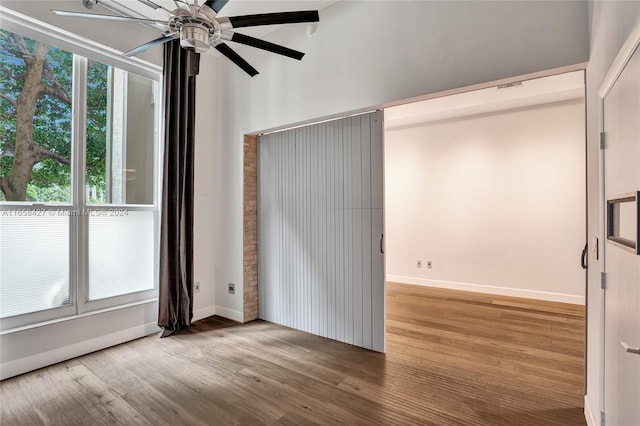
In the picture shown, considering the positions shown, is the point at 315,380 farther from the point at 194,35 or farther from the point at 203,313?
the point at 194,35

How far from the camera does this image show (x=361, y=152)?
2.93m

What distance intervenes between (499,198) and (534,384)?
3072 millimetres

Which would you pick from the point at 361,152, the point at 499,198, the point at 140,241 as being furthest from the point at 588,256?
the point at 140,241

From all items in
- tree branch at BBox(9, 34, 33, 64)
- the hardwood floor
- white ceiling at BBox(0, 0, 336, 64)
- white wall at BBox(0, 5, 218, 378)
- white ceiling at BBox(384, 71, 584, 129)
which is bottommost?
the hardwood floor

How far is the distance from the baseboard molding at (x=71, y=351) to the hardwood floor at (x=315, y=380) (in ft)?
0.24

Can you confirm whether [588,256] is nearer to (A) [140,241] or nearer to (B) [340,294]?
(B) [340,294]

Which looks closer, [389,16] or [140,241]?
[389,16]

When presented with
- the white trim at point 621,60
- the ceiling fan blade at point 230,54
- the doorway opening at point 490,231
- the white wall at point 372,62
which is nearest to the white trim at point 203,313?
Answer: the white wall at point 372,62

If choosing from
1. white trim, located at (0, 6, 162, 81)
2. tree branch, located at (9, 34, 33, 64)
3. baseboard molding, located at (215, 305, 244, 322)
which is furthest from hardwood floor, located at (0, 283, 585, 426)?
white trim, located at (0, 6, 162, 81)

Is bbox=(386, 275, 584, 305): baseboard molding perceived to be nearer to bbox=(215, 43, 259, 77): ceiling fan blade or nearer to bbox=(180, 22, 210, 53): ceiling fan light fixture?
bbox=(215, 43, 259, 77): ceiling fan blade

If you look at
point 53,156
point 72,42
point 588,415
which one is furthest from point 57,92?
point 588,415

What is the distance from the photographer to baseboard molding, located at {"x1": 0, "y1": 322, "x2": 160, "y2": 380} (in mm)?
2449

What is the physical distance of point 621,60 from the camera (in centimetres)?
128

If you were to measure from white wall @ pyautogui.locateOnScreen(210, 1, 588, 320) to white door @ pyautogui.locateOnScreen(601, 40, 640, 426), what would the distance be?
28.9 inches
